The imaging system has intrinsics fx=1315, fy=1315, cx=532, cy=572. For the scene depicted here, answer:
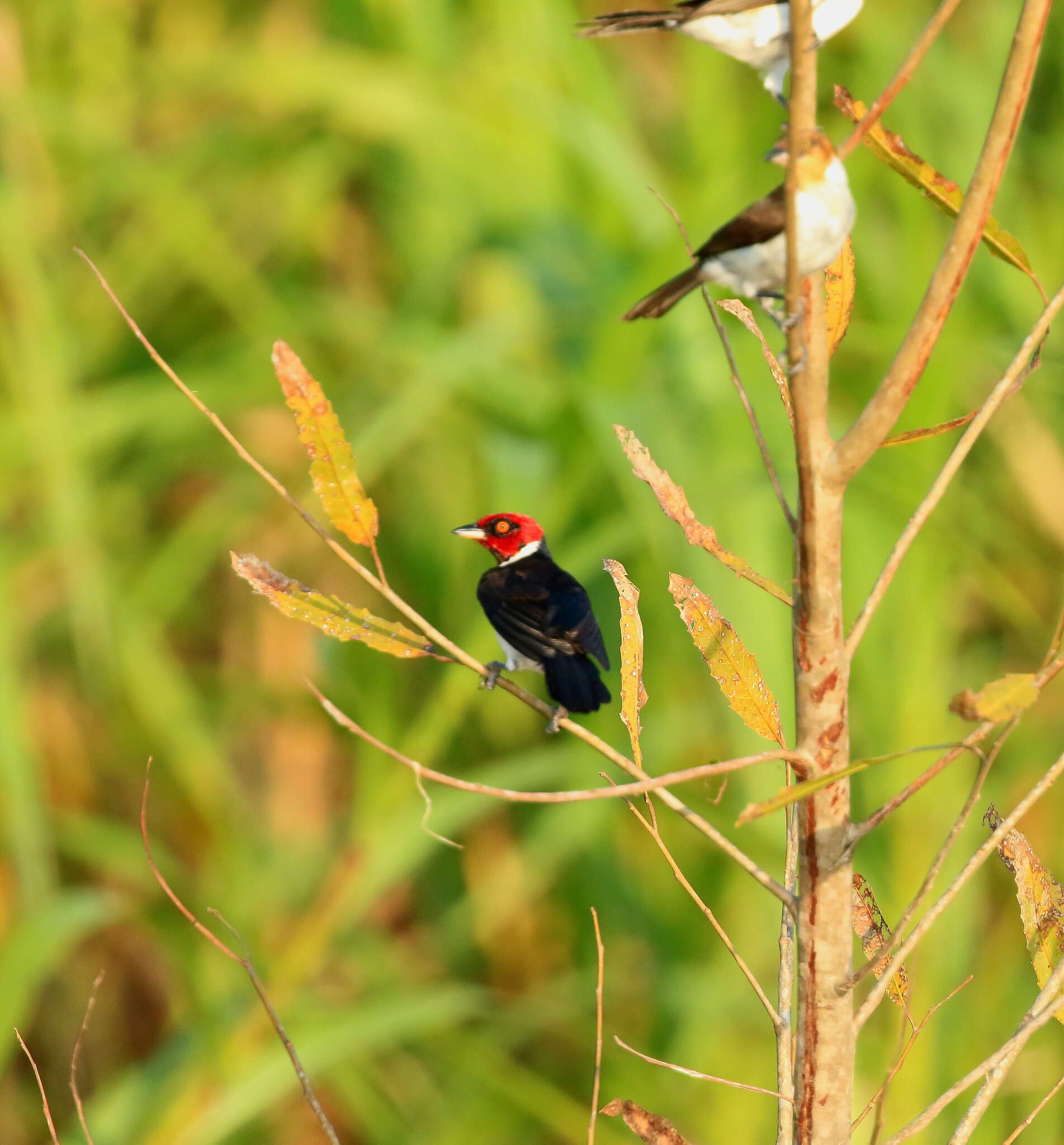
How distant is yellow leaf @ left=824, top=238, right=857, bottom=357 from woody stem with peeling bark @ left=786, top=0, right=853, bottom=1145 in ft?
0.36

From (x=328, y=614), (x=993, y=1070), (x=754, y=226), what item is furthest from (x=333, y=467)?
(x=993, y=1070)

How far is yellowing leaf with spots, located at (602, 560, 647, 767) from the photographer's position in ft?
3.16

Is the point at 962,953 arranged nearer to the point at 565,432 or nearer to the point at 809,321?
the point at 565,432

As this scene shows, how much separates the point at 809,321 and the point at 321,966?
2.99 meters

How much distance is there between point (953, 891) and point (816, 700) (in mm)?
152

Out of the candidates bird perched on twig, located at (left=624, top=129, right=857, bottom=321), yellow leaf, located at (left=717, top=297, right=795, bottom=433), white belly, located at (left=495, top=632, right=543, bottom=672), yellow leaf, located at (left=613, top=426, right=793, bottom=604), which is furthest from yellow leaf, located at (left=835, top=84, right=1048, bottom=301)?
white belly, located at (left=495, top=632, right=543, bottom=672)

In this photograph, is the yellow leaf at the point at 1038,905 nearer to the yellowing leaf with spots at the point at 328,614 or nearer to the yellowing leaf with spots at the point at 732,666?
the yellowing leaf with spots at the point at 732,666

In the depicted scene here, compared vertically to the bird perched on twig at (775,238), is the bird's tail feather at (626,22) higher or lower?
higher

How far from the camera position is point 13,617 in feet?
10.9

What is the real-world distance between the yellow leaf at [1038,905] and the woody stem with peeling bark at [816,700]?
221 millimetres

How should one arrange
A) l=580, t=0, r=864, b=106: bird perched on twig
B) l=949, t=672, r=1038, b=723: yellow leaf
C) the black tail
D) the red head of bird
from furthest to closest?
1. the red head of bird
2. the black tail
3. l=580, t=0, r=864, b=106: bird perched on twig
4. l=949, t=672, r=1038, b=723: yellow leaf

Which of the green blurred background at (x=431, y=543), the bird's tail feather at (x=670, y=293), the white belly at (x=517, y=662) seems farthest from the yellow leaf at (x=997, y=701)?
the green blurred background at (x=431, y=543)

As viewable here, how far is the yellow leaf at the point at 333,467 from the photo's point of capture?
936 millimetres

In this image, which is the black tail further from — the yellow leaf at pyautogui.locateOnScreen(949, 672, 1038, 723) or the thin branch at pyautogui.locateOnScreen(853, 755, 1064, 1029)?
the yellow leaf at pyautogui.locateOnScreen(949, 672, 1038, 723)
